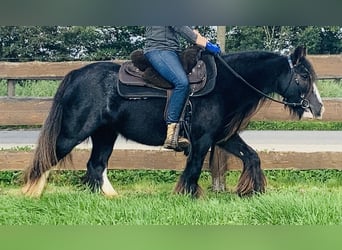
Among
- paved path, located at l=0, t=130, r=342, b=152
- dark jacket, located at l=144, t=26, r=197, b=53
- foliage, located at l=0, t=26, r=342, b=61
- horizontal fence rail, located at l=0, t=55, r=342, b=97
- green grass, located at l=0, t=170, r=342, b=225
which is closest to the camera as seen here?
green grass, located at l=0, t=170, r=342, b=225

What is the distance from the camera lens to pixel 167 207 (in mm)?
4680

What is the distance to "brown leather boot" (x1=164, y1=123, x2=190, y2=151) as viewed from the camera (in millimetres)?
4906

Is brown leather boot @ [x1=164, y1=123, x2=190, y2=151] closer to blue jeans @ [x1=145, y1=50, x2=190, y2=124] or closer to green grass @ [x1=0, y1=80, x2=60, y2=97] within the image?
blue jeans @ [x1=145, y1=50, x2=190, y2=124]

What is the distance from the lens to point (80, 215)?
4.61 m

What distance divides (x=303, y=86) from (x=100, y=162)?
179 centimetres

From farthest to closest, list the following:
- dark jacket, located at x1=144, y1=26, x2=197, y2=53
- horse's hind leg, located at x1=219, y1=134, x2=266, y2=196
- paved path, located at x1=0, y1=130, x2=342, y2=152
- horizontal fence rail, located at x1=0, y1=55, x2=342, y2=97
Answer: paved path, located at x1=0, y1=130, x2=342, y2=152
horizontal fence rail, located at x1=0, y1=55, x2=342, y2=97
horse's hind leg, located at x1=219, y1=134, x2=266, y2=196
dark jacket, located at x1=144, y1=26, x2=197, y2=53

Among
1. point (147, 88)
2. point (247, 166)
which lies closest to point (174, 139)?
point (147, 88)

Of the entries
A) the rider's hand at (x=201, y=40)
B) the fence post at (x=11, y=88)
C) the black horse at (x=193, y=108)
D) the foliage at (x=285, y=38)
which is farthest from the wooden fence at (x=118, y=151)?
the rider's hand at (x=201, y=40)

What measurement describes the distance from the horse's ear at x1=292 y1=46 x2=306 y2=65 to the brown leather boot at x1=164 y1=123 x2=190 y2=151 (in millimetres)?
1077

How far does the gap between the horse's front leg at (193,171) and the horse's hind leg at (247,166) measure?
272mm

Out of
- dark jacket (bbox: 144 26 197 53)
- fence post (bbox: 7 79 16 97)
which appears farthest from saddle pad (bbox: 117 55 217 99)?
fence post (bbox: 7 79 16 97)

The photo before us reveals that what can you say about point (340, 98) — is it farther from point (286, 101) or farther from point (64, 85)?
point (64, 85)

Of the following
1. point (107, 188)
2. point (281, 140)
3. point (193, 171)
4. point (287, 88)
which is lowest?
point (107, 188)

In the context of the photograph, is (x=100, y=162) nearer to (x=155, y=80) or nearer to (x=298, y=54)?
(x=155, y=80)
